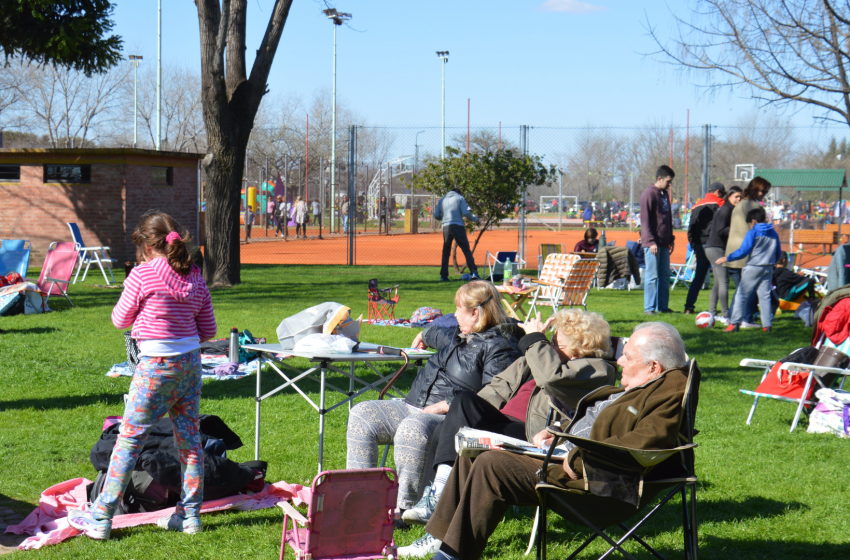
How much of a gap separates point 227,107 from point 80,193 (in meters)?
5.54

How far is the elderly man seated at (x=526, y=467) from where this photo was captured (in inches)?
116

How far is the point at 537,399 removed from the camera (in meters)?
3.68

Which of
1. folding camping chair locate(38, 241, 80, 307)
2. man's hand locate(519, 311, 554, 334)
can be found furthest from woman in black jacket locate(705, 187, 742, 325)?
folding camping chair locate(38, 241, 80, 307)

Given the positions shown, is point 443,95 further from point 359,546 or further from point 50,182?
point 359,546

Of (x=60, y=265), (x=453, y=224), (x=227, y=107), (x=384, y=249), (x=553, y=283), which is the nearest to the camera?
(x=553, y=283)

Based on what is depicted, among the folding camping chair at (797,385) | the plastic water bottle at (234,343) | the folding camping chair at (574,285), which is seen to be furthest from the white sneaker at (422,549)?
the folding camping chair at (574,285)

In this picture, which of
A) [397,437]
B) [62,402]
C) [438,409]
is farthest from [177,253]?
[62,402]

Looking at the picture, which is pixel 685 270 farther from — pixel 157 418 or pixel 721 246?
pixel 157 418

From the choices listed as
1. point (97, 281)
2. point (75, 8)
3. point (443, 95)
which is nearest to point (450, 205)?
point (97, 281)

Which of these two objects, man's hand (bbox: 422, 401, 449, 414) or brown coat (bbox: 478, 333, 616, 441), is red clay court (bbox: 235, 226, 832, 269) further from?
brown coat (bbox: 478, 333, 616, 441)

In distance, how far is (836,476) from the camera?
457cm

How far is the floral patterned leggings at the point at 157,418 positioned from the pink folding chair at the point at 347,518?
706mm

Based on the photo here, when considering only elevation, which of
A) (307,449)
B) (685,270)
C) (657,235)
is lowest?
(307,449)

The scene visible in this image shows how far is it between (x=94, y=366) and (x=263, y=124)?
4255cm
